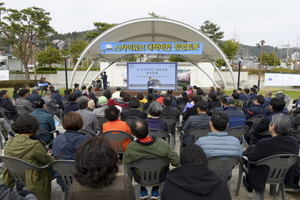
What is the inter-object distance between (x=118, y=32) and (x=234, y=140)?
36.0 feet

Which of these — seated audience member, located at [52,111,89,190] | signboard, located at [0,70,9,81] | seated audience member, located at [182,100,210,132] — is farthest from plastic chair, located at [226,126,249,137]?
signboard, located at [0,70,9,81]

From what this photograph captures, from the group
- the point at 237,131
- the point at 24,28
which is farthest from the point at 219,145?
the point at 24,28

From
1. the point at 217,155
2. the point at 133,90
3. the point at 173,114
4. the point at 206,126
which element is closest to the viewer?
the point at 217,155

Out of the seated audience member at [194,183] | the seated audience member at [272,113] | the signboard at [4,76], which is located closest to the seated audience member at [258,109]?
the seated audience member at [272,113]

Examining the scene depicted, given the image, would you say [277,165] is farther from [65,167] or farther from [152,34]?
[152,34]

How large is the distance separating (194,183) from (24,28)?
25.8 m

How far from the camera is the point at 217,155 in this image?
237 cm

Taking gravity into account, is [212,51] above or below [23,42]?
below

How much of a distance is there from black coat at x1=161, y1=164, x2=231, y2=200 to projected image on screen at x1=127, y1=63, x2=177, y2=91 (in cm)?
1420

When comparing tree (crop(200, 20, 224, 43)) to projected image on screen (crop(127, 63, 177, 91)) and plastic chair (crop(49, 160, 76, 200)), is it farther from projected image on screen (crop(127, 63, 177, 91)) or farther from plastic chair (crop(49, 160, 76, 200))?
plastic chair (crop(49, 160, 76, 200))

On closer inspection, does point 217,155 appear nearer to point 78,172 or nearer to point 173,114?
point 78,172

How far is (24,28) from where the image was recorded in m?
22.1

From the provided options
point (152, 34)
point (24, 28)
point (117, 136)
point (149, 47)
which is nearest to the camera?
point (117, 136)

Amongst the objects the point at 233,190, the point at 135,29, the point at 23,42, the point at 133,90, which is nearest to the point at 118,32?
the point at 135,29
